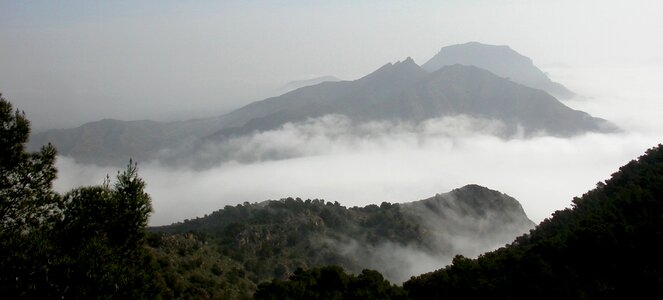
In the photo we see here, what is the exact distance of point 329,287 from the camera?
3033 centimetres

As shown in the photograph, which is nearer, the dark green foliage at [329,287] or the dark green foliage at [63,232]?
the dark green foliage at [63,232]

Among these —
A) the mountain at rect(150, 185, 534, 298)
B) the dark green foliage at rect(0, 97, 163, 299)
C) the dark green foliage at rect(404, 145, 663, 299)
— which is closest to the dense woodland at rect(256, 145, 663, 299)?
the dark green foliage at rect(404, 145, 663, 299)

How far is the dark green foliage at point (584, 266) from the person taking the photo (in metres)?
27.0

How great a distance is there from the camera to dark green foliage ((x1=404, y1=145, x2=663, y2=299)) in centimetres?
2704

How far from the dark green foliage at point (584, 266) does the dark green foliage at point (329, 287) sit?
376cm

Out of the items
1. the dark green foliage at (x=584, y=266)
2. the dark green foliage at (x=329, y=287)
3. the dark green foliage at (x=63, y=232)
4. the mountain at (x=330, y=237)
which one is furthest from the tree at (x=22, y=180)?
the mountain at (x=330, y=237)

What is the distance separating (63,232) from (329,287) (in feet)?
52.1

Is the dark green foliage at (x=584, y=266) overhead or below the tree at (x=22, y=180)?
below

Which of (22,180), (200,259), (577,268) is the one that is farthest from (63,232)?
(200,259)

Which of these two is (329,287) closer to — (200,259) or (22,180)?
(22,180)

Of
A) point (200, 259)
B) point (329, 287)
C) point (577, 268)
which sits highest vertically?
point (577, 268)

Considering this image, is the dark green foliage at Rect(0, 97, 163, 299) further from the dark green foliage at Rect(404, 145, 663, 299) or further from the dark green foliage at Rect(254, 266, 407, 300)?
the dark green foliage at Rect(404, 145, 663, 299)

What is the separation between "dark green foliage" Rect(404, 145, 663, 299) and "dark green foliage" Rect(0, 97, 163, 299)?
63.1 ft

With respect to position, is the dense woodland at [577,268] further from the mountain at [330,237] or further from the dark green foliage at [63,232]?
the mountain at [330,237]
